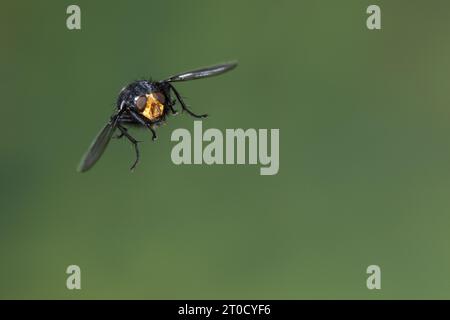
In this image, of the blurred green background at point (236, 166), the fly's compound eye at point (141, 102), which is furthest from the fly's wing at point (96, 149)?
the blurred green background at point (236, 166)

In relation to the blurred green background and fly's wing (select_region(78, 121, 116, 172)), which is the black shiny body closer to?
fly's wing (select_region(78, 121, 116, 172))

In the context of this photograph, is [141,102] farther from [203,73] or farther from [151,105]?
[203,73]

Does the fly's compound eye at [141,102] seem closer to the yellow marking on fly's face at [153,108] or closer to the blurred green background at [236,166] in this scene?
the yellow marking on fly's face at [153,108]

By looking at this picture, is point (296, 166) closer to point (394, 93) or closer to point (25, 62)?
point (394, 93)

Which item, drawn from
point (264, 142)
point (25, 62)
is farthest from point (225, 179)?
point (25, 62)

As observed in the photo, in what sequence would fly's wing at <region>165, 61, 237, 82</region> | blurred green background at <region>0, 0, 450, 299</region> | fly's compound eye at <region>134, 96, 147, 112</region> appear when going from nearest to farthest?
fly's compound eye at <region>134, 96, 147, 112</region> < fly's wing at <region>165, 61, 237, 82</region> < blurred green background at <region>0, 0, 450, 299</region>

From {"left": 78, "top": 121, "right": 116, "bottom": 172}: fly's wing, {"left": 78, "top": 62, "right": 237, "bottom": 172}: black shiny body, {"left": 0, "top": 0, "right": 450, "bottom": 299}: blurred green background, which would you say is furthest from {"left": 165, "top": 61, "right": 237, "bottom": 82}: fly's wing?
{"left": 0, "top": 0, "right": 450, "bottom": 299}: blurred green background

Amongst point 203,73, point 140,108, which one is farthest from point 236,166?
point 140,108
